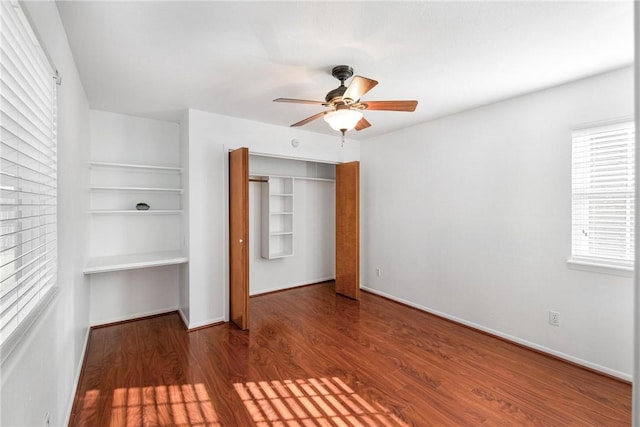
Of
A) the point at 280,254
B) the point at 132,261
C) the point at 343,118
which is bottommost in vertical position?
the point at 280,254

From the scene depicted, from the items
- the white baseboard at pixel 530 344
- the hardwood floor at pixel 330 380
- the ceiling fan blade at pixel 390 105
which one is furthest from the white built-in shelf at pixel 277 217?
the ceiling fan blade at pixel 390 105

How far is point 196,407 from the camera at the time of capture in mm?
2055

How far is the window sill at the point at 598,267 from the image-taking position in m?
2.33

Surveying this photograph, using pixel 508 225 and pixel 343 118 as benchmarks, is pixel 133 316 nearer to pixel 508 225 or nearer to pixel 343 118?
pixel 343 118

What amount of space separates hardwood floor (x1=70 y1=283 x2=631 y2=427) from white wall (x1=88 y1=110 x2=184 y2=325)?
35 centimetres

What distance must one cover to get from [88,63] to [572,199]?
4.21 m

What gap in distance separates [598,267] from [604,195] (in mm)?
608

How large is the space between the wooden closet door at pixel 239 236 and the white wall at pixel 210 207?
0.29ft

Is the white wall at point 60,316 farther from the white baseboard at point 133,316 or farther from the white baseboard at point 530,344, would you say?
the white baseboard at point 530,344

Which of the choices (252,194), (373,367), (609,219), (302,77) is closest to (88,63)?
(302,77)

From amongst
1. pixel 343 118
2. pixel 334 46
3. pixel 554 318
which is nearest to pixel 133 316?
pixel 343 118

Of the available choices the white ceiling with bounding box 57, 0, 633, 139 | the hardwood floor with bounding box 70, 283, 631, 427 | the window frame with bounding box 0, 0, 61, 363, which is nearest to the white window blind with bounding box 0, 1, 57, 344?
the window frame with bounding box 0, 0, 61, 363

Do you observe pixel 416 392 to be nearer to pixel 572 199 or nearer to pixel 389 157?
pixel 572 199

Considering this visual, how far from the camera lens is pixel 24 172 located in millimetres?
1220
